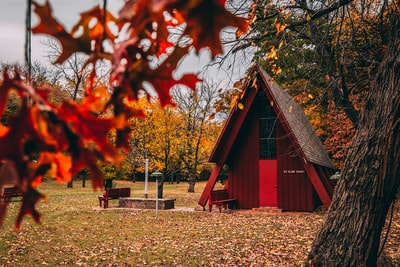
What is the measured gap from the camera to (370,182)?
483 centimetres

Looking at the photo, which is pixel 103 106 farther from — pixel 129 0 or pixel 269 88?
pixel 269 88

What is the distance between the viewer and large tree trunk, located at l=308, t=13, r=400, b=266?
4793 mm

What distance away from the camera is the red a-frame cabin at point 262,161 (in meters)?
16.0

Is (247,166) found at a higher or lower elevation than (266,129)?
lower

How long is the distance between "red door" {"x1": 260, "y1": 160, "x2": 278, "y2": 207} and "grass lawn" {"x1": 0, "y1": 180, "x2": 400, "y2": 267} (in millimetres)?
2032

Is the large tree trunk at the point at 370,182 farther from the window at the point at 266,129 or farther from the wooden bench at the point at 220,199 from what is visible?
the window at the point at 266,129

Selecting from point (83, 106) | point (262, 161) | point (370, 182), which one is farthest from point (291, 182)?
point (83, 106)

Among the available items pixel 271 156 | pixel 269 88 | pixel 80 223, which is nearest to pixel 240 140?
pixel 271 156

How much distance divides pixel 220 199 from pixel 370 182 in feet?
40.3

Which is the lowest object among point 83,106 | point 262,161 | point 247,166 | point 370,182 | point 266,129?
point 370,182

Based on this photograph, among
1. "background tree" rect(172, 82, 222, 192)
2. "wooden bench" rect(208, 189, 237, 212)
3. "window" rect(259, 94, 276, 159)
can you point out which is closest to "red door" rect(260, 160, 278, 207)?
"window" rect(259, 94, 276, 159)

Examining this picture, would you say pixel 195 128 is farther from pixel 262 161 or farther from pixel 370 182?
pixel 370 182

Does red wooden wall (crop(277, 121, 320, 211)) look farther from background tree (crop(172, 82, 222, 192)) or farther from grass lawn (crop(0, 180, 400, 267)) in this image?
background tree (crop(172, 82, 222, 192))

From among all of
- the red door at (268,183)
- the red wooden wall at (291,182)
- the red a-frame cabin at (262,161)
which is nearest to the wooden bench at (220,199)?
the red a-frame cabin at (262,161)
